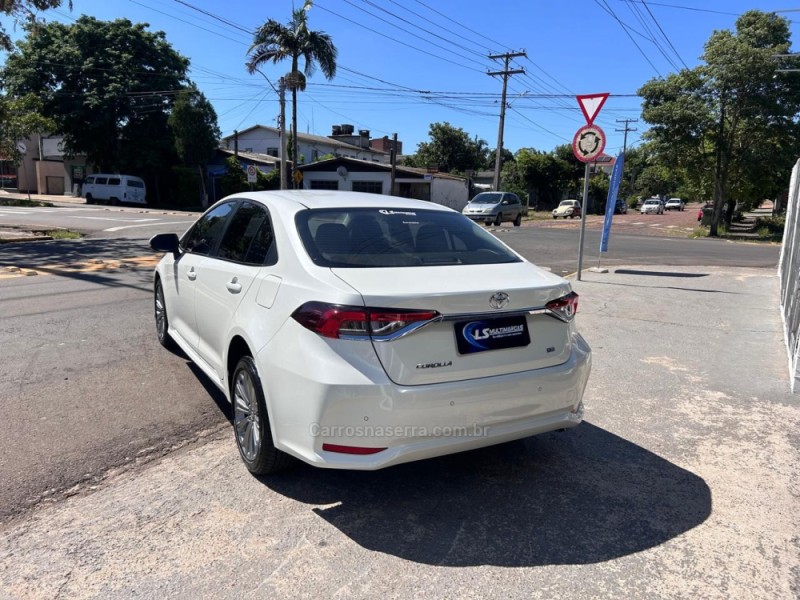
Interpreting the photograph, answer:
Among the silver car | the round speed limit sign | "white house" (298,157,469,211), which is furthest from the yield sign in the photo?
"white house" (298,157,469,211)

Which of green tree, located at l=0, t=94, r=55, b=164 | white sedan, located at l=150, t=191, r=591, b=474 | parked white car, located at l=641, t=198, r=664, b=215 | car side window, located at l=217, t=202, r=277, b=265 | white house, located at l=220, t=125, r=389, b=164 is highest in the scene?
white house, located at l=220, t=125, r=389, b=164

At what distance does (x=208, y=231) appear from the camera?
4.60 m

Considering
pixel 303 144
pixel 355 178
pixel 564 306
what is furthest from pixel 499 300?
pixel 303 144

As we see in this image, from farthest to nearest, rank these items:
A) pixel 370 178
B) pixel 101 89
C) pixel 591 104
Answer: pixel 370 178
pixel 101 89
pixel 591 104

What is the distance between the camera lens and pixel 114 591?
2.42 m

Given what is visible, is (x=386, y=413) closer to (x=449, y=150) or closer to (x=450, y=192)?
(x=450, y=192)

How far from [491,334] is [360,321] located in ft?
2.31

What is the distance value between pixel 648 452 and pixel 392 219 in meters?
2.29

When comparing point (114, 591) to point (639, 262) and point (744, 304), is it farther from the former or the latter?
point (639, 262)

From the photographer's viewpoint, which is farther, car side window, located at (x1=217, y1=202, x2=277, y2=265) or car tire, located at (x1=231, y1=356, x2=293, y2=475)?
car side window, located at (x1=217, y1=202, x2=277, y2=265)

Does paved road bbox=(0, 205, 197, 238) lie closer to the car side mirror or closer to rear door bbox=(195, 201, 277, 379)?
the car side mirror

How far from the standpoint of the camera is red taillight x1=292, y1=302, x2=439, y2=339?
273 cm

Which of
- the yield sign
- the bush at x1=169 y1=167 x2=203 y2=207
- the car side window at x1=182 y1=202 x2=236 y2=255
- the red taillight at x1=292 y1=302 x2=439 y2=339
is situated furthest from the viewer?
the bush at x1=169 y1=167 x2=203 y2=207

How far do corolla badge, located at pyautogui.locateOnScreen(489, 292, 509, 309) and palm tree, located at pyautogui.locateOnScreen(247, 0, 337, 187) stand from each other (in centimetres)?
3003
